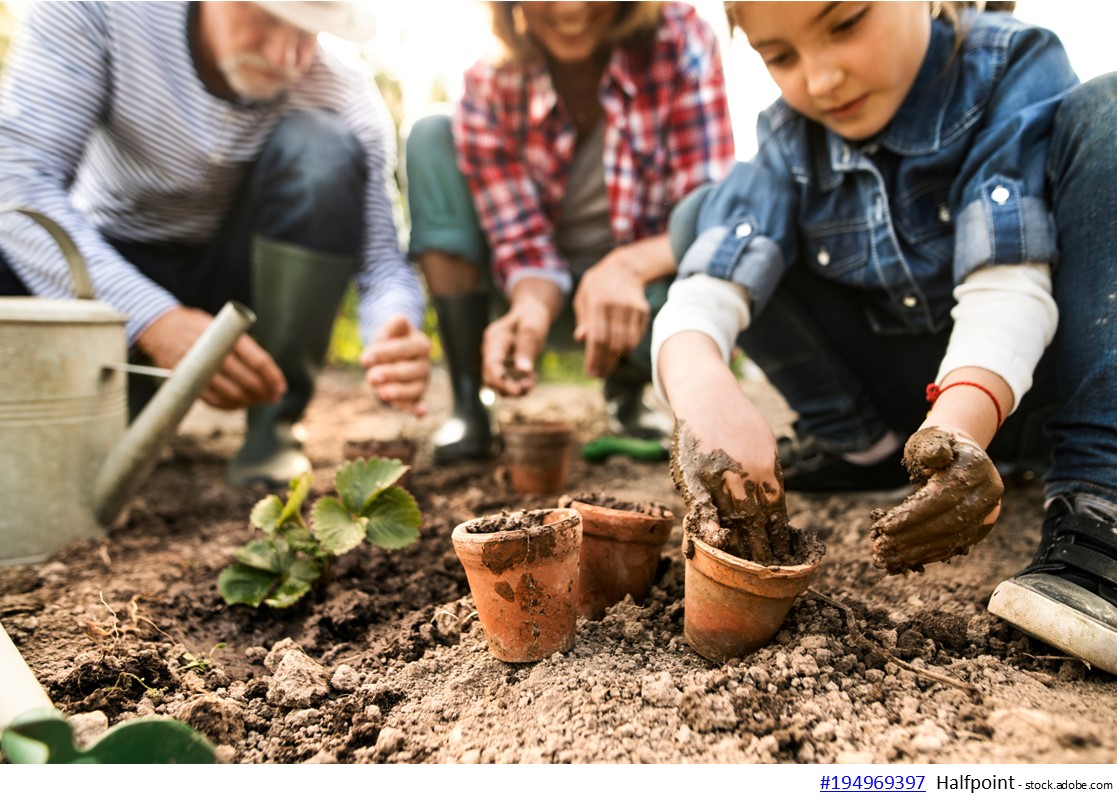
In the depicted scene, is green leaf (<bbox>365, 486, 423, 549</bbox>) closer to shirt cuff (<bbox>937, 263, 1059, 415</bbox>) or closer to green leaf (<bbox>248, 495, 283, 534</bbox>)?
green leaf (<bbox>248, 495, 283, 534</bbox>)

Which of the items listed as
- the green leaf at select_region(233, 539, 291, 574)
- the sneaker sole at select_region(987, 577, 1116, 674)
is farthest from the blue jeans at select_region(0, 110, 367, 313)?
the sneaker sole at select_region(987, 577, 1116, 674)

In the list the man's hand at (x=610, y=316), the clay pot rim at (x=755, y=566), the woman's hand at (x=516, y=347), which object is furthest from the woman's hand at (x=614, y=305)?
the clay pot rim at (x=755, y=566)

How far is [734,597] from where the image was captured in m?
1.10

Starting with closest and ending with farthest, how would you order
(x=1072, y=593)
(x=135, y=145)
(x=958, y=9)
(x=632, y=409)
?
(x=1072, y=593)
(x=958, y=9)
(x=135, y=145)
(x=632, y=409)

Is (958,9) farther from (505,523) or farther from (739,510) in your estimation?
(505,523)

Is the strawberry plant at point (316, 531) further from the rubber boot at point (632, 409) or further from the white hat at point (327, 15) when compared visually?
the rubber boot at point (632, 409)

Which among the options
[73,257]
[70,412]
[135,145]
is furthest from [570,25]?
[70,412]

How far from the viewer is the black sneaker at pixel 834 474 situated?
2049 millimetres

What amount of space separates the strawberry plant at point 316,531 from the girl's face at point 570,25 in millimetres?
1369

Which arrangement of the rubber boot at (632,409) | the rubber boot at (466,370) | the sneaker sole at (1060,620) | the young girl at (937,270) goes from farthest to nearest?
the rubber boot at (632,409) < the rubber boot at (466,370) < the young girl at (937,270) < the sneaker sole at (1060,620)

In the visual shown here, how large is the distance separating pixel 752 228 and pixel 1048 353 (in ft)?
2.18

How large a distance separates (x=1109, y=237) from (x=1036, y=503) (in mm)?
842

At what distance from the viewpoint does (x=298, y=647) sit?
132 centimetres
